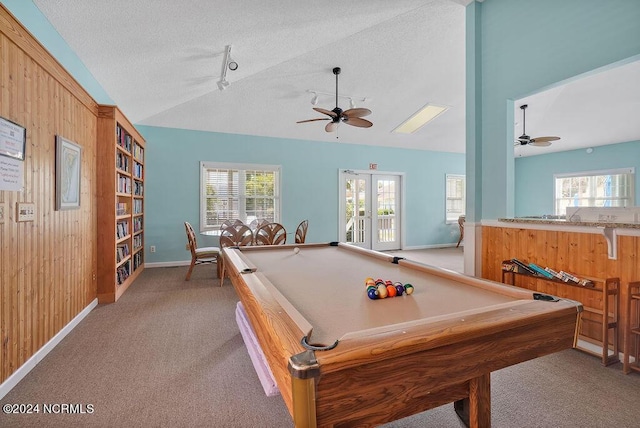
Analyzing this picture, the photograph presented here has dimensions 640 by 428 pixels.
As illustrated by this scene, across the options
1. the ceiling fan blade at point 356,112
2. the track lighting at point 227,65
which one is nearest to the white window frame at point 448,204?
the ceiling fan blade at point 356,112

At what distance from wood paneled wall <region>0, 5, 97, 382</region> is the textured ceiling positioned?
57cm

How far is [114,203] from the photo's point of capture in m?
3.41

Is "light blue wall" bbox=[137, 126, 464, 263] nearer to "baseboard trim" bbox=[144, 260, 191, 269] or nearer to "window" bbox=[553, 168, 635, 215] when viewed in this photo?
"baseboard trim" bbox=[144, 260, 191, 269]

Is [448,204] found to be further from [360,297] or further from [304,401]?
[304,401]

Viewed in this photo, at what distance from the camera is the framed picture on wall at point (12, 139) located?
5.62 feet

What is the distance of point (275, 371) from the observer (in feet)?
3.16

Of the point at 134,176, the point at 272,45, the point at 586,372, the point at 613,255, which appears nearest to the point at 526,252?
the point at 613,255

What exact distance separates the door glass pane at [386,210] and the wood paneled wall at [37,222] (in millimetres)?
5694

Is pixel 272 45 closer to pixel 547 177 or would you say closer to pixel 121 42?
pixel 121 42

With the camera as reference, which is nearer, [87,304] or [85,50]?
[85,50]

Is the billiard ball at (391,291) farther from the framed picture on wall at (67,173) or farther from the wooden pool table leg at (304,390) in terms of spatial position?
the framed picture on wall at (67,173)

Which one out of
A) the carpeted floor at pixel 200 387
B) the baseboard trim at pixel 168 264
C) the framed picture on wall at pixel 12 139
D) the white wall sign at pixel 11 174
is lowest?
the carpeted floor at pixel 200 387

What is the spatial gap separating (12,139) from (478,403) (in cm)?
281

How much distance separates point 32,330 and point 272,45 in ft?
10.6
